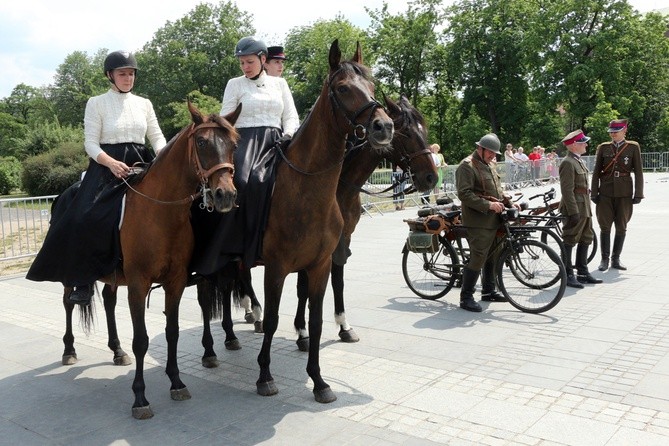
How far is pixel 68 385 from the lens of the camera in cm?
531

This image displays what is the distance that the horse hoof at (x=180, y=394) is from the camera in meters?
4.88

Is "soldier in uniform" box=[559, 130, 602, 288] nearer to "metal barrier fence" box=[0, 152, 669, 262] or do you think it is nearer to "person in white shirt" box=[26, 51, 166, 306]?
"metal barrier fence" box=[0, 152, 669, 262]

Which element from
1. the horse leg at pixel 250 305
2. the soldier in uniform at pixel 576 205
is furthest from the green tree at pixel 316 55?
the horse leg at pixel 250 305

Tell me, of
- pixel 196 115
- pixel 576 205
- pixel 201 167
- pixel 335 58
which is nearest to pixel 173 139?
pixel 196 115

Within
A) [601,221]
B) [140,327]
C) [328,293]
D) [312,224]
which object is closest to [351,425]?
[312,224]

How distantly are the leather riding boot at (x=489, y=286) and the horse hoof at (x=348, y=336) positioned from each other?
238 cm

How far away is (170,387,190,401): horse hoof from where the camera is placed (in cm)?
488

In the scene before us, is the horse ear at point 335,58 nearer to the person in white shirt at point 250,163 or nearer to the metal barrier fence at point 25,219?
the person in white shirt at point 250,163

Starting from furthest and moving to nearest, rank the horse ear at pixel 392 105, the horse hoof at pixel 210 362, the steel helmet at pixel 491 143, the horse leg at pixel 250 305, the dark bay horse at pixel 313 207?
the steel helmet at pixel 491 143 → the horse leg at pixel 250 305 → the horse ear at pixel 392 105 → the horse hoof at pixel 210 362 → the dark bay horse at pixel 313 207

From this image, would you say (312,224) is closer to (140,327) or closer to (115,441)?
(140,327)

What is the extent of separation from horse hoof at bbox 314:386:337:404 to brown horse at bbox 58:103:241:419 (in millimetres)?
1103

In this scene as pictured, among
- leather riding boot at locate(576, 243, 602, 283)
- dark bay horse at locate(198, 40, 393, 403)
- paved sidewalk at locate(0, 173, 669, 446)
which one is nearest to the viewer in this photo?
paved sidewalk at locate(0, 173, 669, 446)

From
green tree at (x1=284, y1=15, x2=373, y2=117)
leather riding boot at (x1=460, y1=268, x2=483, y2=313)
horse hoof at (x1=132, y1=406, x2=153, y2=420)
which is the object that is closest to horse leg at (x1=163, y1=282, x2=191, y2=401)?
horse hoof at (x1=132, y1=406, x2=153, y2=420)

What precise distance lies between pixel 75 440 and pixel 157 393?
96 cm
